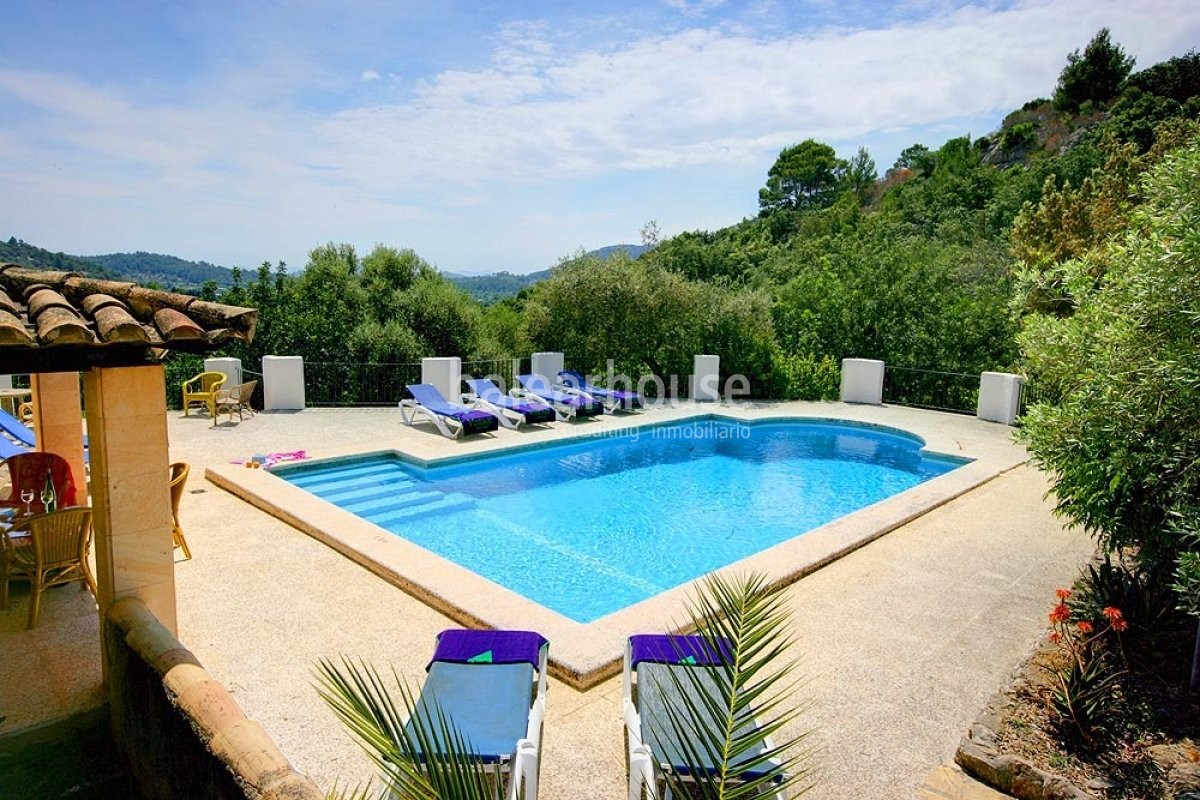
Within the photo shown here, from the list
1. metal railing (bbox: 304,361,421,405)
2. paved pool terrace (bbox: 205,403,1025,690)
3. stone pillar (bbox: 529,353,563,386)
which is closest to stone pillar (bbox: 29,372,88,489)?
paved pool terrace (bbox: 205,403,1025,690)

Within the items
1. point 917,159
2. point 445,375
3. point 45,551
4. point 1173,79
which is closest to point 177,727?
point 45,551

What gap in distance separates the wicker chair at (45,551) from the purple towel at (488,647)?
283 cm

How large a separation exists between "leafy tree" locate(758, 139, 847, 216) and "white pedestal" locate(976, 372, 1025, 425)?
59714 mm

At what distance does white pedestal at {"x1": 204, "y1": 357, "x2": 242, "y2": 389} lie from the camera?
13906mm

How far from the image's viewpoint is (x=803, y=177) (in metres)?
73.7

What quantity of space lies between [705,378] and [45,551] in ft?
45.5

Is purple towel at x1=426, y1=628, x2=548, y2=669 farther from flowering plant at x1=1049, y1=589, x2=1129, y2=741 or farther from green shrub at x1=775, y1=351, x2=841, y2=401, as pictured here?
green shrub at x1=775, y1=351, x2=841, y2=401

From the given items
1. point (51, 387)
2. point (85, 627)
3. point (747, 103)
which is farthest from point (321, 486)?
point (747, 103)

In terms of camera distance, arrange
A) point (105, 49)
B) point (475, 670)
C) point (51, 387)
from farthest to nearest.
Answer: point (105, 49) → point (51, 387) → point (475, 670)

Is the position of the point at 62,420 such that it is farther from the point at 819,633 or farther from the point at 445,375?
the point at 445,375

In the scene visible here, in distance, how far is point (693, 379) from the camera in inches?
674

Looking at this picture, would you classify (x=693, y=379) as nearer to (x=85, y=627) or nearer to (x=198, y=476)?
(x=198, y=476)

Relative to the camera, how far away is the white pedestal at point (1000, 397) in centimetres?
1455

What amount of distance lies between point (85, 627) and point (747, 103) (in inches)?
759
